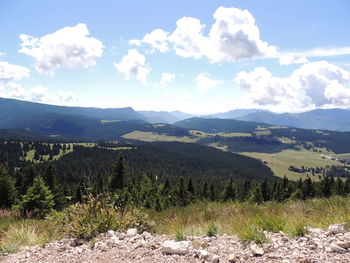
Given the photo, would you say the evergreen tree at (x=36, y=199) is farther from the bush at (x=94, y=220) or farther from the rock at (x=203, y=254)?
the rock at (x=203, y=254)

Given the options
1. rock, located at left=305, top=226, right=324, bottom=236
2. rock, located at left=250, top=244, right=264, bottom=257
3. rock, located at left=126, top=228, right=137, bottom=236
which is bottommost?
rock, located at left=126, top=228, right=137, bottom=236

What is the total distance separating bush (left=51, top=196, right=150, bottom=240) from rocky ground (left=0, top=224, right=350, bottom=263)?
0.36 metres

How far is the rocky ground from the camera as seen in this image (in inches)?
195

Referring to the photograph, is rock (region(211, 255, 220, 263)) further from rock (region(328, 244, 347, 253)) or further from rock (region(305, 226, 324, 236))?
rock (region(305, 226, 324, 236))

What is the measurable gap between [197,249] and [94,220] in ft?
12.4

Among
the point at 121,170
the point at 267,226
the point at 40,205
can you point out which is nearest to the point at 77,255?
the point at 267,226

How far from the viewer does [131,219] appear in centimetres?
818

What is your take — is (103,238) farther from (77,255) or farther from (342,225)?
(342,225)

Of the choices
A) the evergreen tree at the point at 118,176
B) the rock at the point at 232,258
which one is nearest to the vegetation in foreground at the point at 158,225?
the rock at the point at 232,258

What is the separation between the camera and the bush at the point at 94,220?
7484 millimetres

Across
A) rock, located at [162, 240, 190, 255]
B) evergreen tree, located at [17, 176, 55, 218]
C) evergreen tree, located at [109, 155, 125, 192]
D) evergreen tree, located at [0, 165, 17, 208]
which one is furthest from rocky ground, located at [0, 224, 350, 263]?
evergreen tree, located at [0, 165, 17, 208]

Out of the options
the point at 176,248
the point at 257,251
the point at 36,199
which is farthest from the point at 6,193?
the point at 257,251

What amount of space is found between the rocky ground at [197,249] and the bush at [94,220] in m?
0.36

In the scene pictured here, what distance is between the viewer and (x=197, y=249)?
5.78 metres
